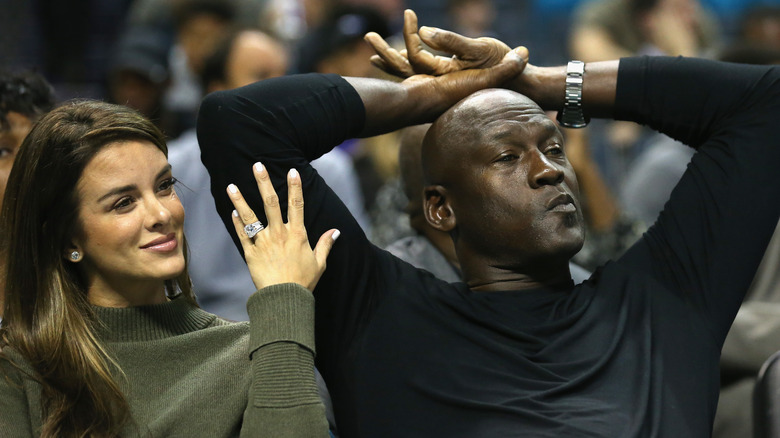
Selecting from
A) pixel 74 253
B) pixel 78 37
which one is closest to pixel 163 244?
pixel 74 253

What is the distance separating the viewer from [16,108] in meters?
2.64

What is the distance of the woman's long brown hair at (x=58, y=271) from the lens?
2.02m

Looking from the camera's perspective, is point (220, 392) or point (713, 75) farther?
point (713, 75)

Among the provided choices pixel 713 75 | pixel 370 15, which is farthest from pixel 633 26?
pixel 713 75

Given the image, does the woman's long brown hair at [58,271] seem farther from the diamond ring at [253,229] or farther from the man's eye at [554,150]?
the man's eye at [554,150]

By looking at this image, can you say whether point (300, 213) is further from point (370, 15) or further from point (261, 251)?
point (370, 15)

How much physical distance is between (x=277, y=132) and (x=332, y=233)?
0.25m

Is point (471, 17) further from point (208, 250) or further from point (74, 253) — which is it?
point (74, 253)

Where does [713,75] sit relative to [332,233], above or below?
above

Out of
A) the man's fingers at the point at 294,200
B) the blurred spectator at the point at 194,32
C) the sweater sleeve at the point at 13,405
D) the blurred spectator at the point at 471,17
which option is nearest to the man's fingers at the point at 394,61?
the man's fingers at the point at 294,200

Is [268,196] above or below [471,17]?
below

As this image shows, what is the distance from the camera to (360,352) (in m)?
2.17

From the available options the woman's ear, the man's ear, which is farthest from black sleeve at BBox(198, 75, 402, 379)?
the woman's ear

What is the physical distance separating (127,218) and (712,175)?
130cm
